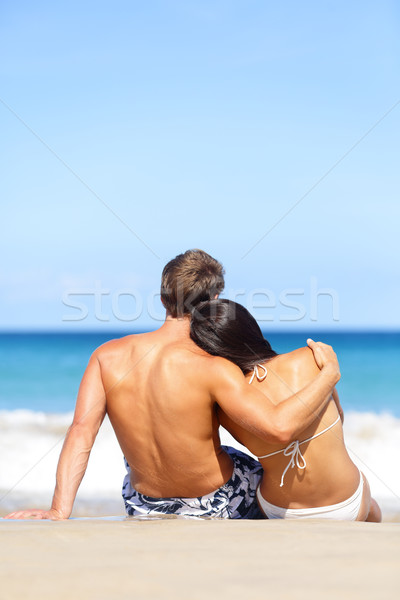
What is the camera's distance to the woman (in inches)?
106

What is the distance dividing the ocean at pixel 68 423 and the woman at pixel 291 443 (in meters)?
3.05

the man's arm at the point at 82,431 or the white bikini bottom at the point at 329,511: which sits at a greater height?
the man's arm at the point at 82,431

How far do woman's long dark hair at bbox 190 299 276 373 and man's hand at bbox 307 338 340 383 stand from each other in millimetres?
203

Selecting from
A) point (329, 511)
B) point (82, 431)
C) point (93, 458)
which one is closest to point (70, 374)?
point (93, 458)

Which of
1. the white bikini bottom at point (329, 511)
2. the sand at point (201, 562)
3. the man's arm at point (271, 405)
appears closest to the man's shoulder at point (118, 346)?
the man's arm at point (271, 405)

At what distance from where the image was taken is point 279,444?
2.62 m

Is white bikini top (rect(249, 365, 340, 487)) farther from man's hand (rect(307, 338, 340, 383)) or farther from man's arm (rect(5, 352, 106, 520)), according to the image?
man's arm (rect(5, 352, 106, 520))

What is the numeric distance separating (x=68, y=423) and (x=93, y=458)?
4176mm

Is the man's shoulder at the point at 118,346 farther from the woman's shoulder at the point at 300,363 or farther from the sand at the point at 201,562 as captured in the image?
the sand at the point at 201,562

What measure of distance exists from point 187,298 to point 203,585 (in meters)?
1.60

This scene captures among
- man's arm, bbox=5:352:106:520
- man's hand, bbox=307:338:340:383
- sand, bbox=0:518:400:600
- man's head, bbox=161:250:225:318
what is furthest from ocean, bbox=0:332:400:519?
sand, bbox=0:518:400:600

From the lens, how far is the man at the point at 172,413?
2.71m

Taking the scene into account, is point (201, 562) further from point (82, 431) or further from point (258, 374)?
point (82, 431)

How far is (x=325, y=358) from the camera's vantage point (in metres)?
2.68
